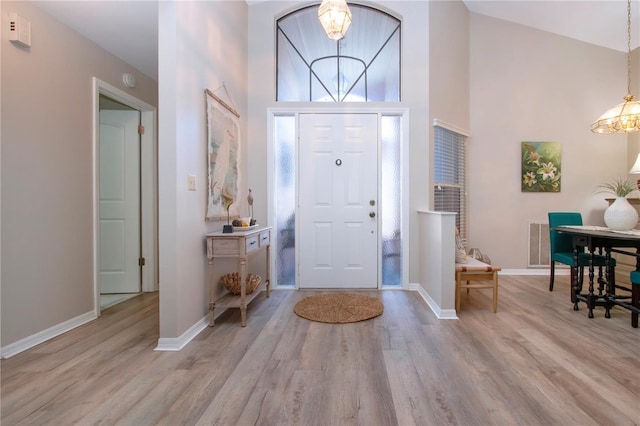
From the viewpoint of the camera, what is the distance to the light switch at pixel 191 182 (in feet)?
7.69

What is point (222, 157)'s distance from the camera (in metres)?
2.93

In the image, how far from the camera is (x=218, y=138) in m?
2.84

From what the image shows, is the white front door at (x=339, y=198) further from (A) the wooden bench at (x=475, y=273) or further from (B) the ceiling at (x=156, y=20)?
(B) the ceiling at (x=156, y=20)

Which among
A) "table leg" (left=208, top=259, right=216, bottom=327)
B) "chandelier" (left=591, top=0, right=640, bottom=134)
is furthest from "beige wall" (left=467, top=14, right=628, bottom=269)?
"table leg" (left=208, top=259, right=216, bottom=327)

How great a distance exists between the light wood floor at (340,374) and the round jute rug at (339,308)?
0.43 feet

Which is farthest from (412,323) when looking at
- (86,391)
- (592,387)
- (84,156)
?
(84,156)

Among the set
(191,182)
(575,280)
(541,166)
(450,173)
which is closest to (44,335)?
(191,182)

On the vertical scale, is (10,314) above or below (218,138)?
below

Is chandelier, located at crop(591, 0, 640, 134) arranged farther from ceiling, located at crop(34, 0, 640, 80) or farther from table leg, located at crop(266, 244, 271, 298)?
table leg, located at crop(266, 244, 271, 298)

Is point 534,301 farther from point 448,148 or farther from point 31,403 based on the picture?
point 31,403

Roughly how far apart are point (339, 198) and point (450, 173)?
1.58m

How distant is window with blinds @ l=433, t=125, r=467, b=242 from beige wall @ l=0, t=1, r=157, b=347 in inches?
148

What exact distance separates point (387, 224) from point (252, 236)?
1.82m

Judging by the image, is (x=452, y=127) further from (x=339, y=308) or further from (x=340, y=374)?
(x=340, y=374)
